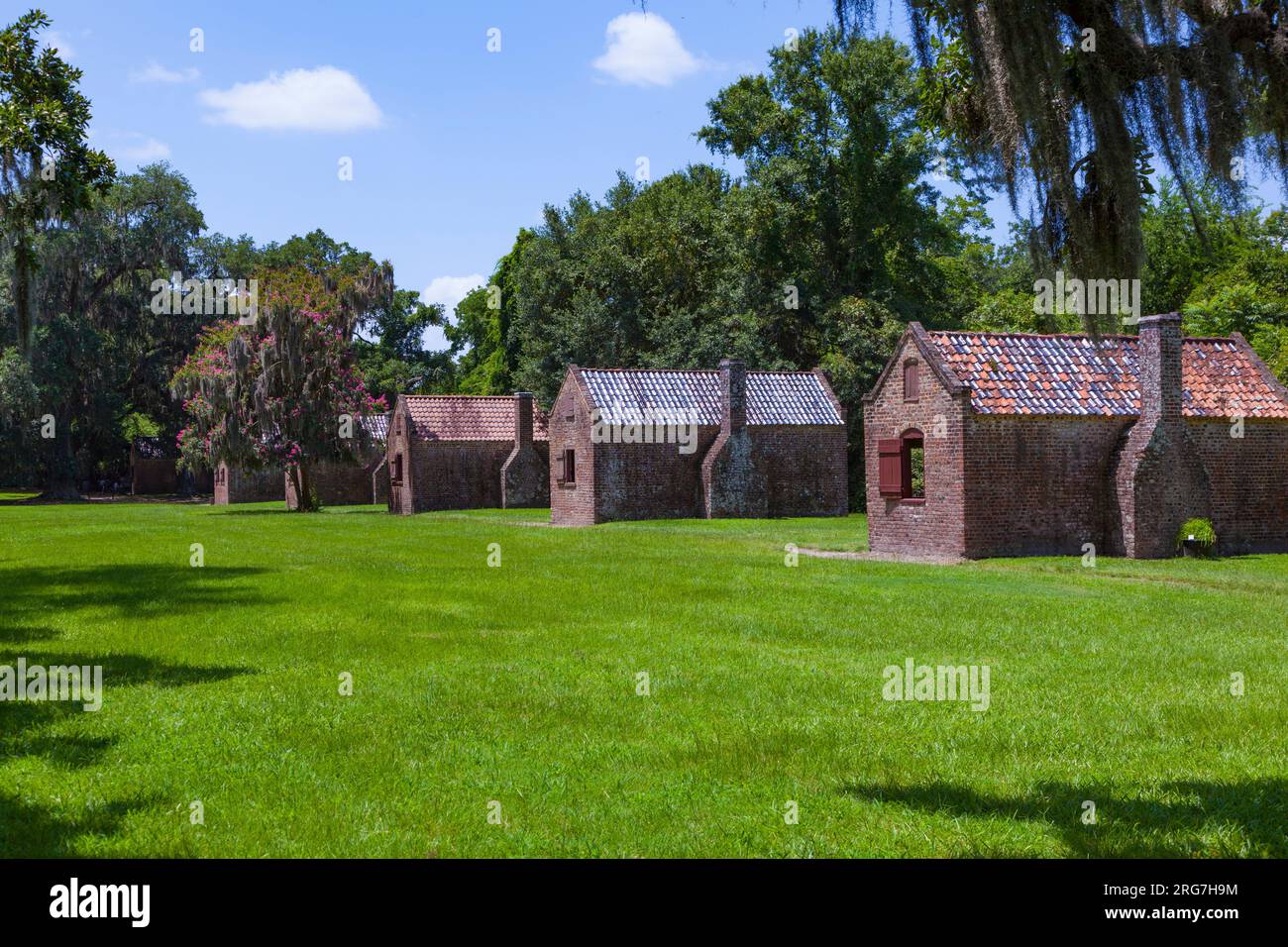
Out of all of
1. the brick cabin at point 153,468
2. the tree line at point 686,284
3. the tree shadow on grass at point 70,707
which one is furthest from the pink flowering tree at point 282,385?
the tree shadow on grass at point 70,707

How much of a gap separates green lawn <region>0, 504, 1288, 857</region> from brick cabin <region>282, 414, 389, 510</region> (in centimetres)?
4651

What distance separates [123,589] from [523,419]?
3719 cm

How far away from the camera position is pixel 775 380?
4688 centimetres

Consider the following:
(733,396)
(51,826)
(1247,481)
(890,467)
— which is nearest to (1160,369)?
(1247,481)

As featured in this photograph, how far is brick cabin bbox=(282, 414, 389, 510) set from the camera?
6512cm

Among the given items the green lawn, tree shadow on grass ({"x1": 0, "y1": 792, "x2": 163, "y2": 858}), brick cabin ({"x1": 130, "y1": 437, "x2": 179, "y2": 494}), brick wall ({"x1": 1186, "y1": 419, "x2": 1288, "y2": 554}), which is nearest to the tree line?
brick cabin ({"x1": 130, "y1": 437, "x2": 179, "y2": 494})

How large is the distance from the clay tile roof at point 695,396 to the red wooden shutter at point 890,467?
53.0 ft

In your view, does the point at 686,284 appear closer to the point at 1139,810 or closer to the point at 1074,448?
the point at 1074,448

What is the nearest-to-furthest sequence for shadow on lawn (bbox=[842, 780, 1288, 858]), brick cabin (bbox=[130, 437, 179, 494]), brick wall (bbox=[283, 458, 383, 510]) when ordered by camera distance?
1. shadow on lawn (bbox=[842, 780, 1288, 858])
2. brick wall (bbox=[283, 458, 383, 510])
3. brick cabin (bbox=[130, 437, 179, 494])

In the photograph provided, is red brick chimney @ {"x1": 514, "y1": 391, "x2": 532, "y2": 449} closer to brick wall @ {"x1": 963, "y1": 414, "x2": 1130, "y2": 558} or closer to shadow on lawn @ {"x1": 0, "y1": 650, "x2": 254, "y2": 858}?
brick wall @ {"x1": 963, "y1": 414, "x2": 1130, "y2": 558}

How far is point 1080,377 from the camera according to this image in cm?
2709
